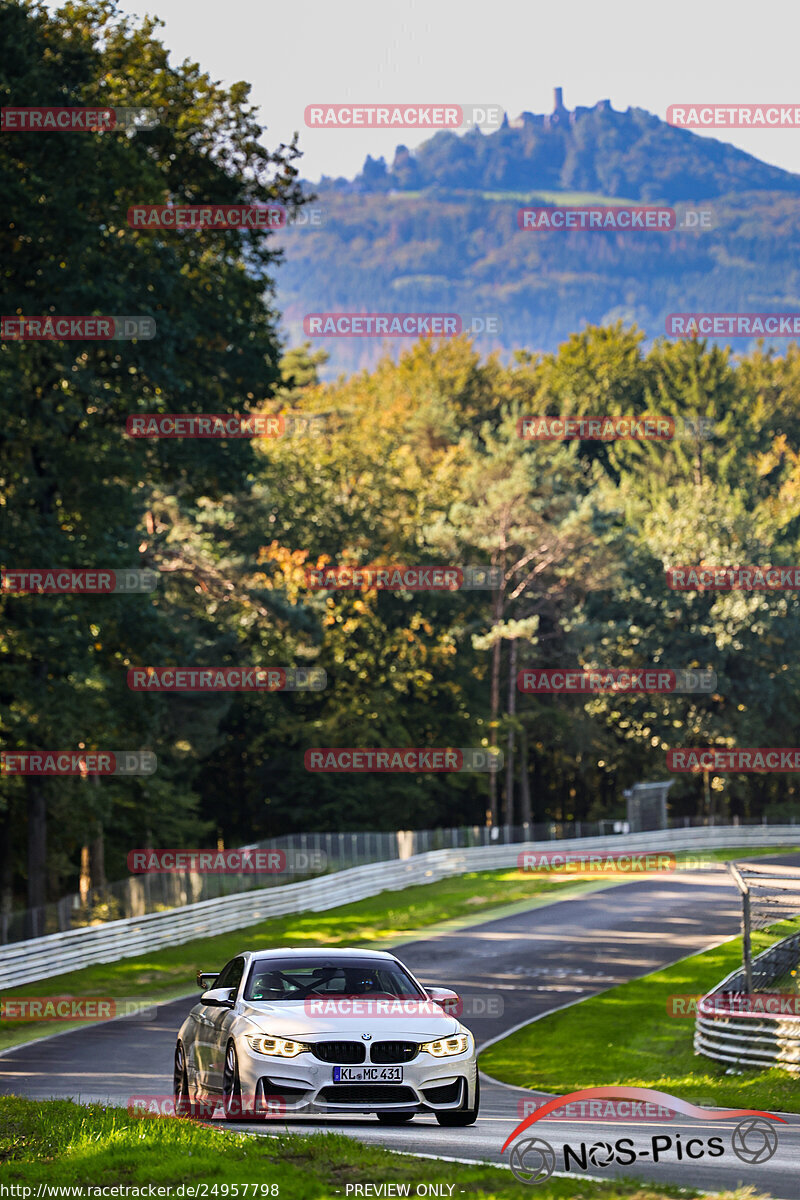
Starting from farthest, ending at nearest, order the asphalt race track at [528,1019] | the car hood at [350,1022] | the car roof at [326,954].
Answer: the car roof at [326,954] < the car hood at [350,1022] < the asphalt race track at [528,1019]

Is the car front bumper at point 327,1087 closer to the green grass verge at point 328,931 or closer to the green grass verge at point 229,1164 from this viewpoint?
the green grass verge at point 229,1164

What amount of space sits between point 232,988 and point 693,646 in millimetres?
61433

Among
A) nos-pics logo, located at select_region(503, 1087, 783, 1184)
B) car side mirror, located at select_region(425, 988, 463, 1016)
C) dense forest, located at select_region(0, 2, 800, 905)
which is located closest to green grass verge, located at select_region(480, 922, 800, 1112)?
nos-pics logo, located at select_region(503, 1087, 783, 1184)

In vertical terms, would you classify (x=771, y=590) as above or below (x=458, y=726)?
above

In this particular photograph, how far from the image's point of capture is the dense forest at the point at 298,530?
1157 inches

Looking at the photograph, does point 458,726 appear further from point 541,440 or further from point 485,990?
point 485,990

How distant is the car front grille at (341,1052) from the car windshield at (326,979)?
954 mm

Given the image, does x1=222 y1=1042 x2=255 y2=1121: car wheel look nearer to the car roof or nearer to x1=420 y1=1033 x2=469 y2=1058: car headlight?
the car roof

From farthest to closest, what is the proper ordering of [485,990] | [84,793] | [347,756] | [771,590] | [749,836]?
[771,590]
[749,836]
[347,756]
[84,793]
[485,990]

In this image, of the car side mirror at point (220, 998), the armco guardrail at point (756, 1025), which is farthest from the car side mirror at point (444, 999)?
the armco guardrail at point (756, 1025)

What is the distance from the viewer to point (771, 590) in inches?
2771

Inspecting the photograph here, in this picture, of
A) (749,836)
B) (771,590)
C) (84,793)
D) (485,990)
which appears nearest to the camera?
(485,990)

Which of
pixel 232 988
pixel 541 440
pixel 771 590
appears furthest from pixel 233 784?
pixel 232 988

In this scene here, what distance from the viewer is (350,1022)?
33.6ft
